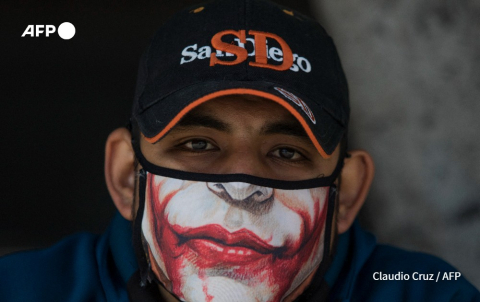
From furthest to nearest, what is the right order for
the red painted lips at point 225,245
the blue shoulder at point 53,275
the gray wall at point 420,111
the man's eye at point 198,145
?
1. the gray wall at point 420,111
2. the blue shoulder at point 53,275
3. the man's eye at point 198,145
4. the red painted lips at point 225,245

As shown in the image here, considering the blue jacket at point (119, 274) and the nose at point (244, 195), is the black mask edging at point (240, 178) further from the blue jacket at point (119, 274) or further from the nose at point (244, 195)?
the blue jacket at point (119, 274)

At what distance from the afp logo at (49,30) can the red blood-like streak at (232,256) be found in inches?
56.6

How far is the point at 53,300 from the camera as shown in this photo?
214cm

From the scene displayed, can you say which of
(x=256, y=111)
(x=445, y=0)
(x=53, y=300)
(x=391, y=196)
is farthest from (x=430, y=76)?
(x=53, y=300)

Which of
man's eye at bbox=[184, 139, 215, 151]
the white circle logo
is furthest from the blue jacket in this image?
the white circle logo

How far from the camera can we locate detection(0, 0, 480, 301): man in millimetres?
1848

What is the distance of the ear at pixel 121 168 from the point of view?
2.24 meters

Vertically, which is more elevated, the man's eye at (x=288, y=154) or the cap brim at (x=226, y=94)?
the cap brim at (x=226, y=94)

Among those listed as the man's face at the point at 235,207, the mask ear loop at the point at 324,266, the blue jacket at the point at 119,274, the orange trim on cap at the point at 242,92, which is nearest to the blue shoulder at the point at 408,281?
the blue jacket at the point at 119,274

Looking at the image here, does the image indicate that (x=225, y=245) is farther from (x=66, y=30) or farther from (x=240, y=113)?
(x=66, y=30)

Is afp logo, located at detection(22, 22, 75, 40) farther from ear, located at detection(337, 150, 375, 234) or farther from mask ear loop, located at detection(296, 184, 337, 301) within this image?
mask ear loop, located at detection(296, 184, 337, 301)

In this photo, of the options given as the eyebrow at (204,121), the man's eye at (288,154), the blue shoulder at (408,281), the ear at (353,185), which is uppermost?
the eyebrow at (204,121)

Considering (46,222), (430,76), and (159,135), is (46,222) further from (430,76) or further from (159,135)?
(430,76)

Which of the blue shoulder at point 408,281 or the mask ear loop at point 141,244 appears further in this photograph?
the blue shoulder at point 408,281
